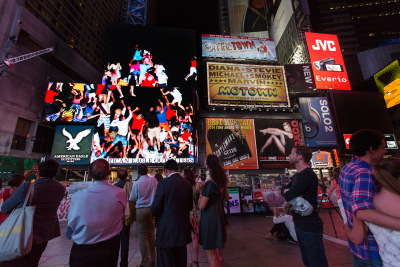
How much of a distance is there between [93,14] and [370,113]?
2120 inches

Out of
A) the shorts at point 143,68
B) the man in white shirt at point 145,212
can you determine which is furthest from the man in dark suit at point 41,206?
the shorts at point 143,68

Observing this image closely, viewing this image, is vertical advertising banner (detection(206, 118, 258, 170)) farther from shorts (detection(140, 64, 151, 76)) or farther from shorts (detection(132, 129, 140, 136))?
shorts (detection(140, 64, 151, 76))

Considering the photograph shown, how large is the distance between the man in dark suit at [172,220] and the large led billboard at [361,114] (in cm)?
2177

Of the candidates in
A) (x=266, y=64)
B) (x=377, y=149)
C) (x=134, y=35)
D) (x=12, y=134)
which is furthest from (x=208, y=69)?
(x=12, y=134)

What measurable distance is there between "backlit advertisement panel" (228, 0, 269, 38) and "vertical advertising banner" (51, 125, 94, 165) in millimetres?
29992

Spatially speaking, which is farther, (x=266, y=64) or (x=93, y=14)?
(x=93, y=14)

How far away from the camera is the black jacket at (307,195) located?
2.39m

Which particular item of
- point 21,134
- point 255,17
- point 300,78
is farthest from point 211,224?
point 255,17

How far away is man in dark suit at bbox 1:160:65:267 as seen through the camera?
7.54 ft

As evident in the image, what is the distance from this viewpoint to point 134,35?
2375 cm

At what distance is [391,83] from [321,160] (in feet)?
54.0

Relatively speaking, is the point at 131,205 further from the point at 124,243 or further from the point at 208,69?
the point at 208,69

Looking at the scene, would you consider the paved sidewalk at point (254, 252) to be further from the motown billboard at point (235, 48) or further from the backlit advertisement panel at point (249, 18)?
the backlit advertisement panel at point (249, 18)

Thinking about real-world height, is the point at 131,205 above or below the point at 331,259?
→ above
